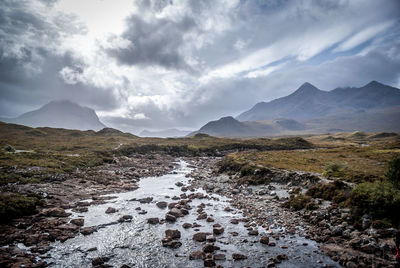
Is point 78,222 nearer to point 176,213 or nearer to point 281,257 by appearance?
point 176,213

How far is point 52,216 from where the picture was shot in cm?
2247

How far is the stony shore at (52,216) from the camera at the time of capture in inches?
612

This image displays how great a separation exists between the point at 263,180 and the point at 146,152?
63.1 m

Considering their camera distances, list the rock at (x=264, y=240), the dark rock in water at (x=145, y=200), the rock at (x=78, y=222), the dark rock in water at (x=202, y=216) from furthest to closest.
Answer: the dark rock in water at (x=145, y=200) < the dark rock in water at (x=202, y=216) < the rock at (x=78, y=222) < the rock at (x=264, y=240)

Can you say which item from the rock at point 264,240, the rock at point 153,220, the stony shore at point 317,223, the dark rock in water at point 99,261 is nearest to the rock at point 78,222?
the rock at point 153,220

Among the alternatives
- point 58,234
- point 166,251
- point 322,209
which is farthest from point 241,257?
point 58,234

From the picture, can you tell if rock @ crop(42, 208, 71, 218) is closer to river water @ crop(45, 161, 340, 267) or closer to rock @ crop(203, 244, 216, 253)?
river water @ crop(45, 161, 340, 267)

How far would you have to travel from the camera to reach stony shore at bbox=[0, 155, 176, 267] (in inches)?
612

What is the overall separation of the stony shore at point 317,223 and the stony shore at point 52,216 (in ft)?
60.3

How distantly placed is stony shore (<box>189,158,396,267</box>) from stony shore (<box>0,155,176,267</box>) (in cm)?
1838

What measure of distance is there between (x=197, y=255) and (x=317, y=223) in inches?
500

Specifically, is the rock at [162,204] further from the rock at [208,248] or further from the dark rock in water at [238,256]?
the dark rock in water at [238,256]

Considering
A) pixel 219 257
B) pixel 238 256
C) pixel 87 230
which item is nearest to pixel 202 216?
pixel 219 257

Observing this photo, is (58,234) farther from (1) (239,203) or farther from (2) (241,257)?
(1) (239,203)
